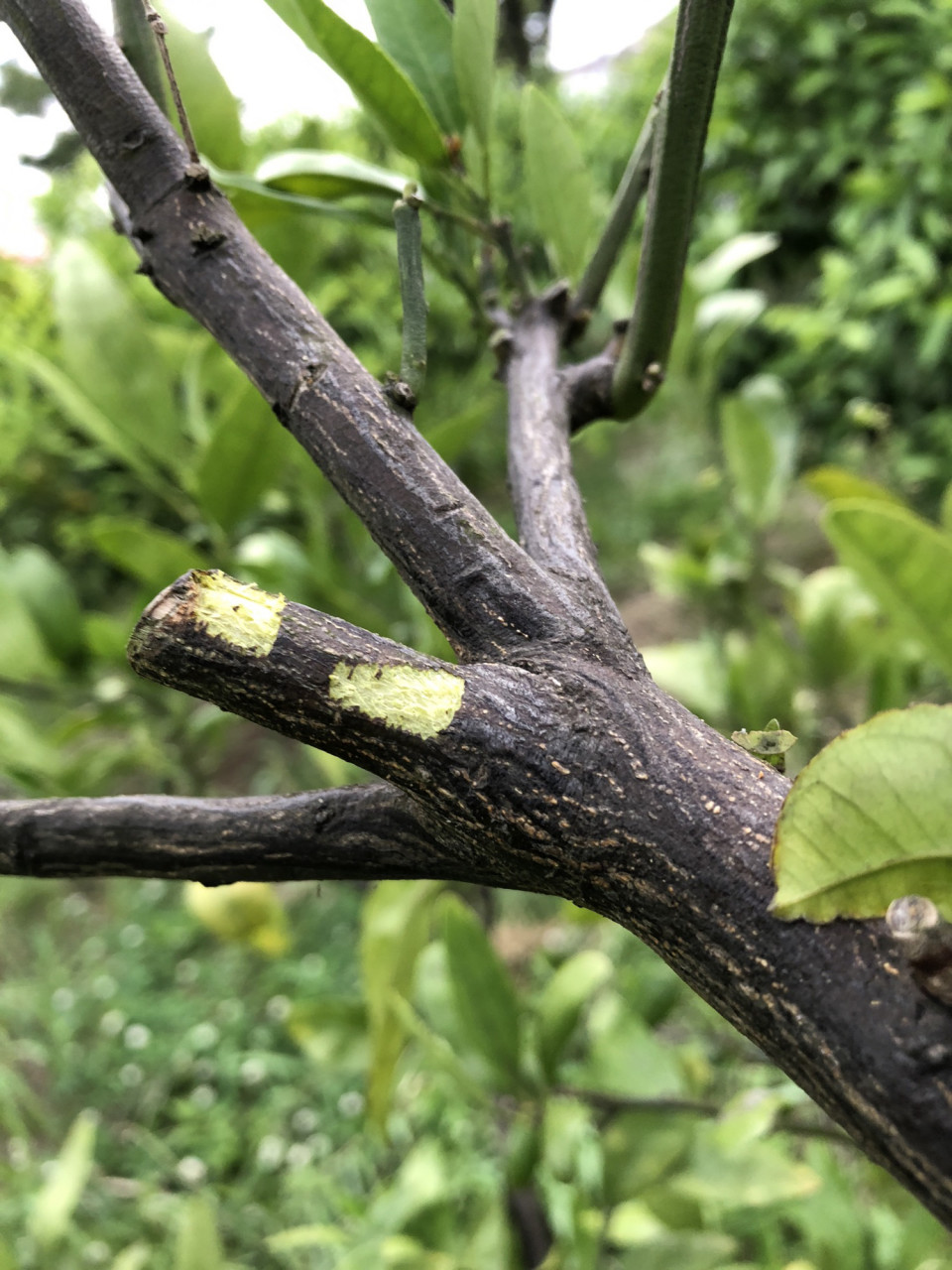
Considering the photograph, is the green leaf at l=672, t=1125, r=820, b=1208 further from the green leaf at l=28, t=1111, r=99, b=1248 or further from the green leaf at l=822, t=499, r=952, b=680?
the green leaf at l=28, t=1111, r=99, b=1248

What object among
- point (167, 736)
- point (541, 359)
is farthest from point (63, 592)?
point (541, 359)

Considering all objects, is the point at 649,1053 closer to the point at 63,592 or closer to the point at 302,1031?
the point at 302,1031

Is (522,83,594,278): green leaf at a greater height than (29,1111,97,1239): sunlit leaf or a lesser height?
greater

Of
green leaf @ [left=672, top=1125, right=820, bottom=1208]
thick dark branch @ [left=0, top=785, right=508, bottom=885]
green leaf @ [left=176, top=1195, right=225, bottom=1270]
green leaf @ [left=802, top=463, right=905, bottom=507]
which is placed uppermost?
thick dark branch @ [left=0, top=785, right=508, bottom=885]

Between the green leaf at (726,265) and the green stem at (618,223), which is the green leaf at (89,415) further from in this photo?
the green leaf at (726,265)

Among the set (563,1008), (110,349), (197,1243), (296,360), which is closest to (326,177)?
(296,360)

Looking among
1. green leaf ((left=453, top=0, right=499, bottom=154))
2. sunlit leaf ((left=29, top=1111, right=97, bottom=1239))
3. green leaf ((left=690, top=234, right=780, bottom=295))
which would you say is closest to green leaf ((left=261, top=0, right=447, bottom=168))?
green leaf ((left=453, top=0, right=499, bottom=154))
